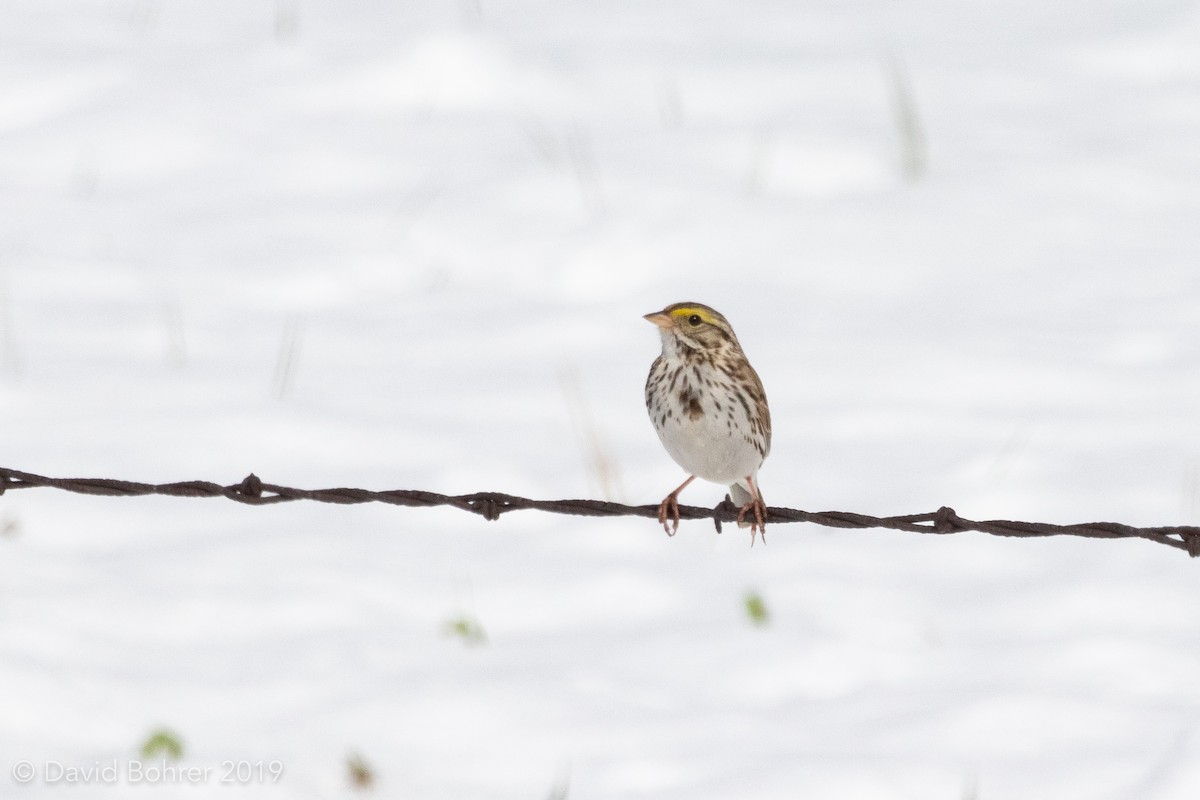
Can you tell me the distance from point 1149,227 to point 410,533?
5.89m

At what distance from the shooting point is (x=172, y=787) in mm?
5641

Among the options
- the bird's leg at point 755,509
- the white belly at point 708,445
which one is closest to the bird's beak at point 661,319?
the white belly at point 708,445

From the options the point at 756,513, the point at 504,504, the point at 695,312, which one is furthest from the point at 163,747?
the point at 695,312

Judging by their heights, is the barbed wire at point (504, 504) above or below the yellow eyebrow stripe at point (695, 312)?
below

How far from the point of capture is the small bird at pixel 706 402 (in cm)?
519

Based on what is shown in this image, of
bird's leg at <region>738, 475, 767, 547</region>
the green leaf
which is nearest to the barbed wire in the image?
bird's leg at <region>738, 475, 767, 547</region>

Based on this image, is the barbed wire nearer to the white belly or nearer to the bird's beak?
the white belly

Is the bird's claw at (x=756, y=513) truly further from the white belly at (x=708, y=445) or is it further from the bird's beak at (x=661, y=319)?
the bird's beak at (x=661, y=319)

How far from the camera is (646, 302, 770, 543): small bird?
519cm

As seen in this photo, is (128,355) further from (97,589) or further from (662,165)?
(662,165)

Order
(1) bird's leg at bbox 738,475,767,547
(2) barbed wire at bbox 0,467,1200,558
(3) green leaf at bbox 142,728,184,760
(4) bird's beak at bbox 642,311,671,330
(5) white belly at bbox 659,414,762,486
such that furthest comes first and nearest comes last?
(3) green leaf at bbox 142,728,184,760, (4) bird's beak at bbox 642,311,671,330, (5) white belly at bbox 659,414,762,486, (1) bird's leg at bbox 738,475,767,547, (2) barbed wire at bbox 0,467,1200,558

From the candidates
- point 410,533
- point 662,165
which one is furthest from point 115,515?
point 662,165

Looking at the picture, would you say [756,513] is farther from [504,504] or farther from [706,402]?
[504,504]

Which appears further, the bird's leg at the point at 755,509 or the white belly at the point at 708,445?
the white belly at the point at 708,445
